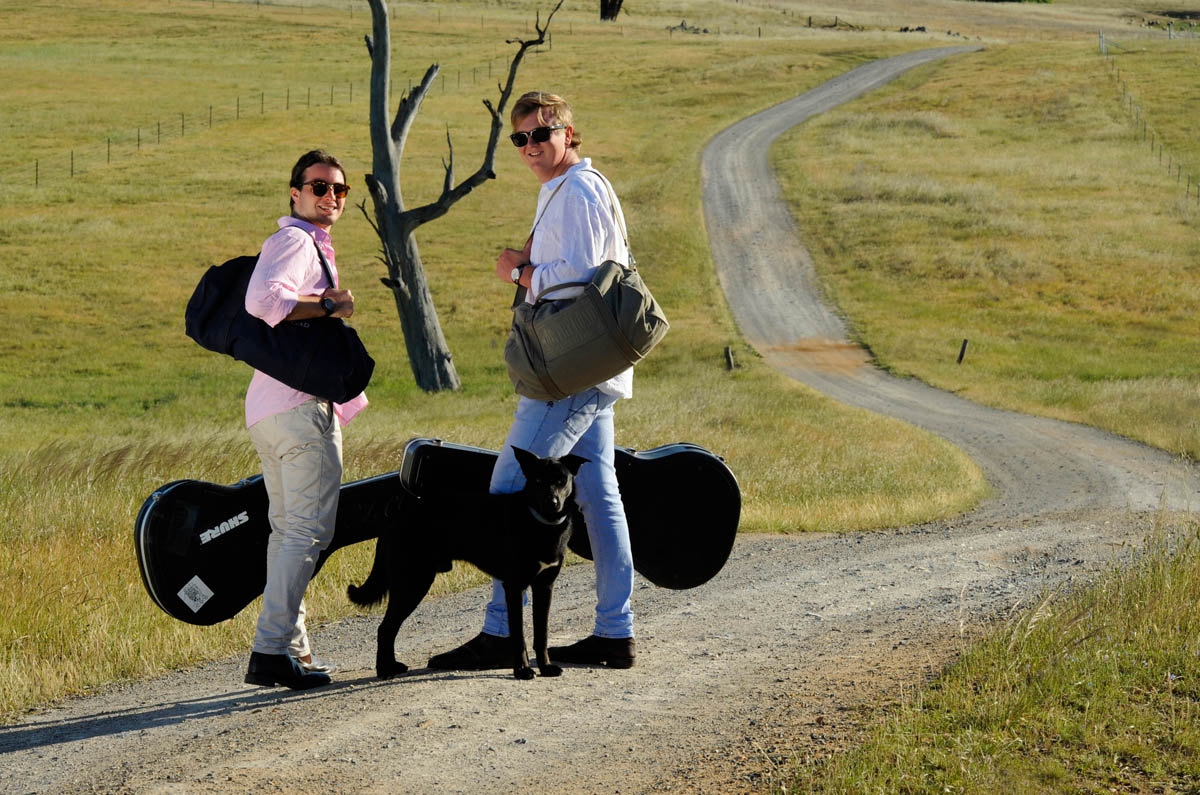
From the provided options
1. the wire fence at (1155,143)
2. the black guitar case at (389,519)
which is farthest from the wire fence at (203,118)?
the black guitar case at (389,519)

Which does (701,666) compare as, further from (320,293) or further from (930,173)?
(930,173)

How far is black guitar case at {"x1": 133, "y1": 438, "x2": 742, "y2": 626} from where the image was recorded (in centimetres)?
551

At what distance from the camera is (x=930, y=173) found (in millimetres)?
50875

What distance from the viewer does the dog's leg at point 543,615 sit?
5.03m

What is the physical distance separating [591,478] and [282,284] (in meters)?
1.52

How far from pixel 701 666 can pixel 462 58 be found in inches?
2981

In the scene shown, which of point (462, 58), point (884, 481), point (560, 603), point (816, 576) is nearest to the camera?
point (560, 603)

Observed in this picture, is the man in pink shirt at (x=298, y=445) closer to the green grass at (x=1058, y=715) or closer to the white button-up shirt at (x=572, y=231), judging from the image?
the white button-up shirt at (x=572, y=231)

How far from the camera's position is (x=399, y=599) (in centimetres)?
521

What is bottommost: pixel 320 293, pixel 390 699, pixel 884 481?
pixel 884 481

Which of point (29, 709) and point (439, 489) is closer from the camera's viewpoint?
point (29, 709)

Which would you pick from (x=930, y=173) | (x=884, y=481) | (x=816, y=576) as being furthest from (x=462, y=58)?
(x=816, y=576)

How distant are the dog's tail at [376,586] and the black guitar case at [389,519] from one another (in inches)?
5.6

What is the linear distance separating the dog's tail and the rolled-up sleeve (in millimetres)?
1085
